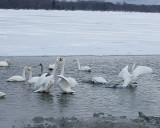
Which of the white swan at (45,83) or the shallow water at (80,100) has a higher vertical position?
the white swan at (45,83)

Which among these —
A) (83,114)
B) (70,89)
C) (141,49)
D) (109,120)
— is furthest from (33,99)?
(141,49)

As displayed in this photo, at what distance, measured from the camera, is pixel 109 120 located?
21.9 ft

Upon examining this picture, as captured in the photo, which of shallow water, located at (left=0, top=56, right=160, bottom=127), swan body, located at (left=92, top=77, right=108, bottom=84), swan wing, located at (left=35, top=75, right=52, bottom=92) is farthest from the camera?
swan body, located at (left=92, top=77, right=108, bottom=84)

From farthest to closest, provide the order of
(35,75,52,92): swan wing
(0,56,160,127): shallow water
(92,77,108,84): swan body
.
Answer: (92,77,108,84): swan body → (35,75,52,92): swan wing → (0,56,160,127): shallow water

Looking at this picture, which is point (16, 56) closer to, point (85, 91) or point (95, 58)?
point (95, 58)

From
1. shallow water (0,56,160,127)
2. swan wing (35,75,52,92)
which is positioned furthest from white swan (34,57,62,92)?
shallow water (0,56,160,127)

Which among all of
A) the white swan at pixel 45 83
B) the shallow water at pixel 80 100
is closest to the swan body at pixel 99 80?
the shallow water at pixel 80 100

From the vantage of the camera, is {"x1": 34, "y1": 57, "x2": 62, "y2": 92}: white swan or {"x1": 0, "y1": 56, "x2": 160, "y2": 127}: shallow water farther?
{"x1": 34, "y1": 57, "x2": 62, "y2": 92}: white swan

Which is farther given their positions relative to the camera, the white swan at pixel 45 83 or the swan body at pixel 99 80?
the swan body at pixel 99 80

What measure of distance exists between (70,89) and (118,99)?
52.0 inches

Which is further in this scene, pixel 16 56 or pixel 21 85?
pixel 16 56

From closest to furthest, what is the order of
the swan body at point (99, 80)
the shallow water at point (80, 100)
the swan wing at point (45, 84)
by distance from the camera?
the shallow water at point (80, 100) → the swan wing at point (45, 84) → the swan body at point (99, 80)

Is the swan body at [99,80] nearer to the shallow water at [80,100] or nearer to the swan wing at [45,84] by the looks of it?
the shallow water at [80,100]

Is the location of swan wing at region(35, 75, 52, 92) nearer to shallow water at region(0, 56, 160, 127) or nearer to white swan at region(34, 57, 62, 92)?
white swan at region(34, 57, 62, 92)
